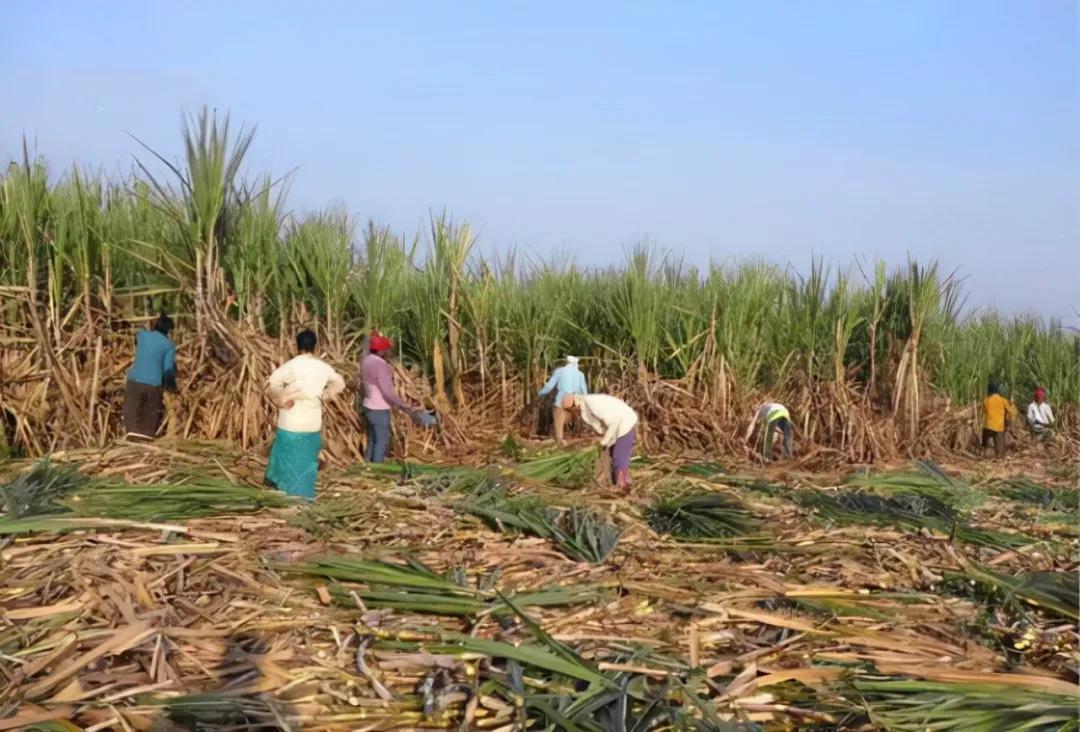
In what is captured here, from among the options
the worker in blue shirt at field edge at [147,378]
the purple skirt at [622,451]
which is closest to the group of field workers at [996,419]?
the purple skirt at [622,451]

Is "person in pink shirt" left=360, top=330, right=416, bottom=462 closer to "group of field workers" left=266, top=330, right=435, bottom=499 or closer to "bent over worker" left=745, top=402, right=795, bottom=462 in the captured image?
"group of field workers" left=266, top=330, right=435, bottom=499

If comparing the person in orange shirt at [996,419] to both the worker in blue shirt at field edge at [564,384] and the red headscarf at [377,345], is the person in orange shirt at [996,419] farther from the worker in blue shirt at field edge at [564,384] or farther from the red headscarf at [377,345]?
the red headscarf at [377,345]

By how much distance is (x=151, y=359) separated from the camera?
720 cm

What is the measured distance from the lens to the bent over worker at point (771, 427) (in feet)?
31.4

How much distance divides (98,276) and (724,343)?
21.0 feet

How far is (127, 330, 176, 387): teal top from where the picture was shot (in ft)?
23.6

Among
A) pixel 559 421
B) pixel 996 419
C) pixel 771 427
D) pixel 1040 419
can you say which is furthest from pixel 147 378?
pixel 1040 419

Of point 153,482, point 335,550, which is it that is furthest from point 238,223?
point 335,550

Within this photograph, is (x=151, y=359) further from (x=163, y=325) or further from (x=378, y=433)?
(x=378, y=433)

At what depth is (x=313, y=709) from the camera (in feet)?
9.70

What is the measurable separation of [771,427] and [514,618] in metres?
6.67

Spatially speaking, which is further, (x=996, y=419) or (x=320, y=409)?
(x=996, y=419)

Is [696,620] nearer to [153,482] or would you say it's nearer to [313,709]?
[313,709]

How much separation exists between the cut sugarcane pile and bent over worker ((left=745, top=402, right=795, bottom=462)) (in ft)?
13.7
